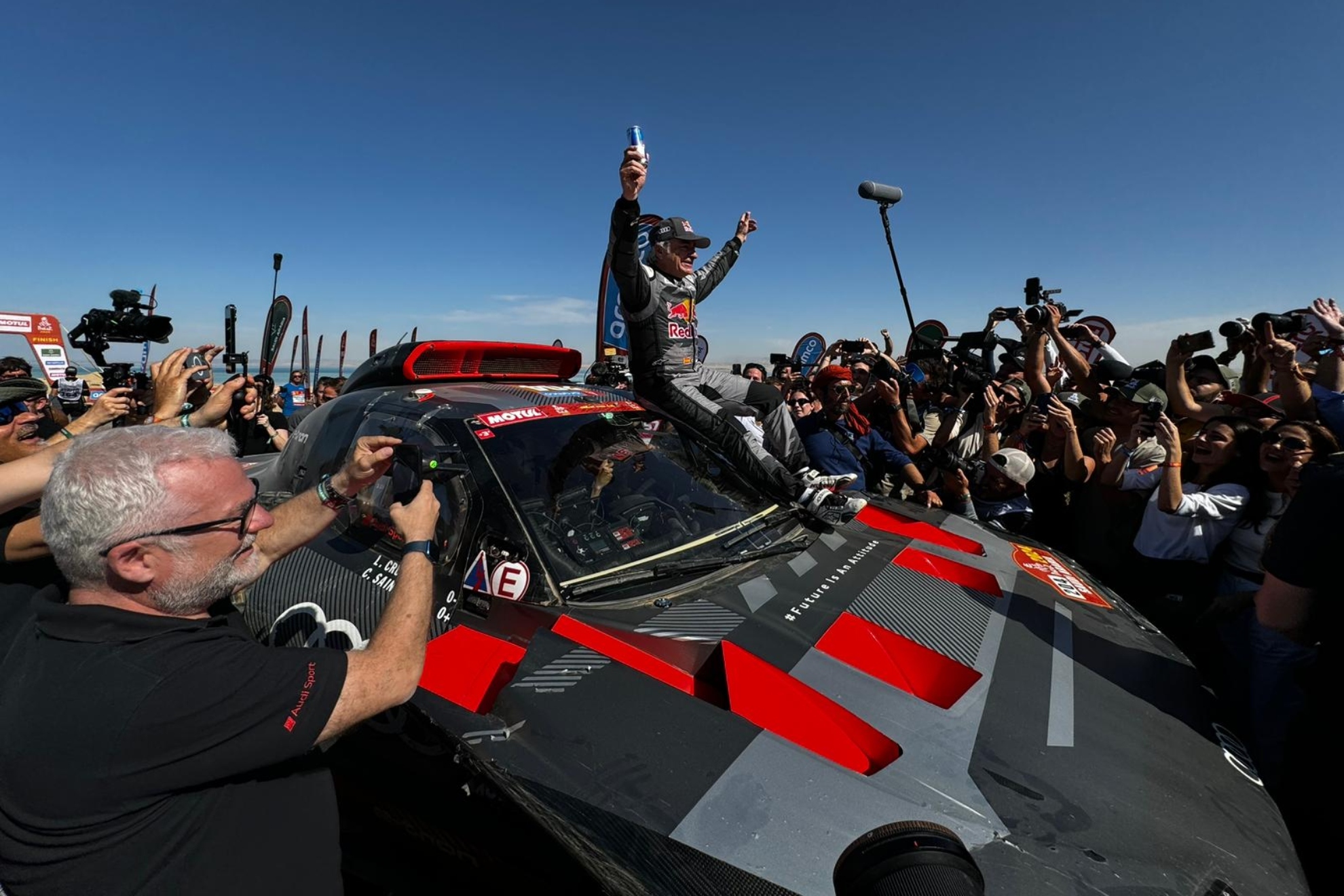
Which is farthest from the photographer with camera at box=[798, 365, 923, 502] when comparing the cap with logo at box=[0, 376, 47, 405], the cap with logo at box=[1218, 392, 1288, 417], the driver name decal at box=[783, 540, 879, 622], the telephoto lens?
the cap with logo at box=[0, 376, 47, 405]

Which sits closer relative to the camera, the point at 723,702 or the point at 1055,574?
the point at 723,702

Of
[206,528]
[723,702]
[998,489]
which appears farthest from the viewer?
[998,489]

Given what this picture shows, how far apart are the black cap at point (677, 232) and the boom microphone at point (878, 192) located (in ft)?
6.87

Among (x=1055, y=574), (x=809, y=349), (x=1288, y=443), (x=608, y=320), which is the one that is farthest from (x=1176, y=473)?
(x=809, y=349)

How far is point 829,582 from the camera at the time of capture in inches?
91.4

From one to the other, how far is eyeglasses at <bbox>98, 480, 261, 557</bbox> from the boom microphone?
4.56 metres

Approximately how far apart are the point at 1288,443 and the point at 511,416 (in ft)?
11.6

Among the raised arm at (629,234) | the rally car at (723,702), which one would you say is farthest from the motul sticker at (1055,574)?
A: the raised arm at (629,234)

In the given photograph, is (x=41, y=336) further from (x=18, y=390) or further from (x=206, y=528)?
(x=206, y=528)

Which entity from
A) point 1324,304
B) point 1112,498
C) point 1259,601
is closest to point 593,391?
point 1259,601

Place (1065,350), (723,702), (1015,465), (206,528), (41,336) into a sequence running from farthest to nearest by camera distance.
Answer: (41,336) < (1065,350) < (1015,465) < (723,702) < (206,528)

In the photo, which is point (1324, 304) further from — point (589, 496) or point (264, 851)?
point (264, 851)

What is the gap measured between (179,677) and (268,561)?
694mm

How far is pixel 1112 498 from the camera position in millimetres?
3660
